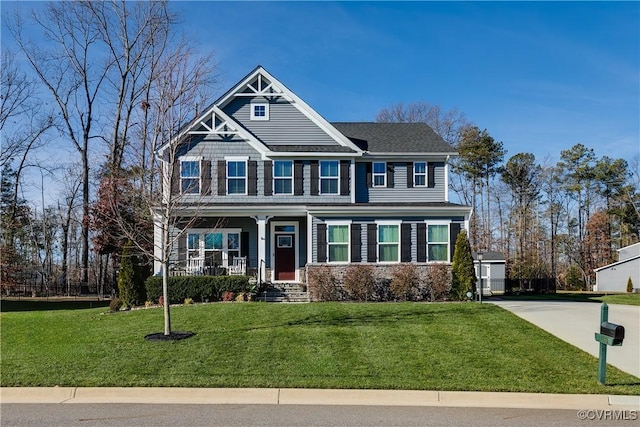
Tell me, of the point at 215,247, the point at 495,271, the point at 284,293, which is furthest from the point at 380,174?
the point at 495,271

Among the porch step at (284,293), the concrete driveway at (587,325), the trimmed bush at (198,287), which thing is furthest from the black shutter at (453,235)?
the trimmed bush at (198,287)

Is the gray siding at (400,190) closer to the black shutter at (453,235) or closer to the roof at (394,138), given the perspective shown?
the roof at (394,138)

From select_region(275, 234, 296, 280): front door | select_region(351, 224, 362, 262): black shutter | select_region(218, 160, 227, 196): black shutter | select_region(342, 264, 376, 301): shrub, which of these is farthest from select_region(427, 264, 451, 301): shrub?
select_region(218, 160, 227, 196): black shutter

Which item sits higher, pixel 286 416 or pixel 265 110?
pixel 265 110

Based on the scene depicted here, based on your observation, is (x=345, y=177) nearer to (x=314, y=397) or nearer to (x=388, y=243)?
(x=388, y=243)

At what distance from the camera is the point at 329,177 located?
2170 cm

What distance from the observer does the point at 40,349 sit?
10.3m

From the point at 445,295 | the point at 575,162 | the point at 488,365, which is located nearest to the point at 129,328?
the point at 488,365

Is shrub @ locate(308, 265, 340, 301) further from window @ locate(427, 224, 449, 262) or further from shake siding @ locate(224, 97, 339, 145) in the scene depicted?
shake siding @ locate(224, 97, 339, 145)

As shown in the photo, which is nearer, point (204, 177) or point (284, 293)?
point (204, 177)

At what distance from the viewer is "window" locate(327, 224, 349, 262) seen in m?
19.9

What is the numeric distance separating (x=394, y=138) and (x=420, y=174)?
7.72 feet

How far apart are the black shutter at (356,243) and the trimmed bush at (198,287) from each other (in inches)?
173

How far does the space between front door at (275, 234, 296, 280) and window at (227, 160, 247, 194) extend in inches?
99.8
